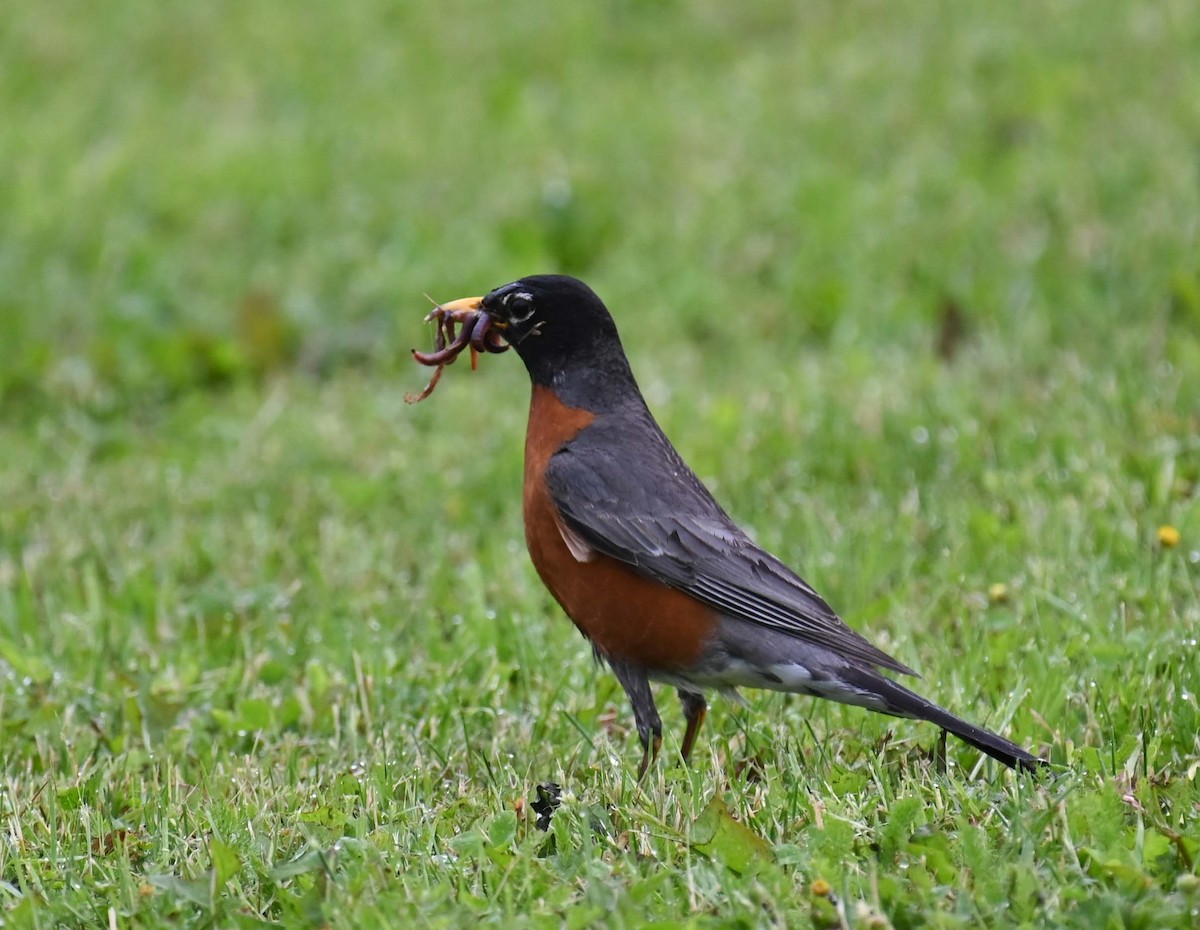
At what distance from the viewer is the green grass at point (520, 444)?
3225 mm

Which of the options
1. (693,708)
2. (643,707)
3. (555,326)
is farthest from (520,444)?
(643,707)

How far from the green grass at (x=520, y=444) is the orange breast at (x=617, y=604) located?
27 centimetres

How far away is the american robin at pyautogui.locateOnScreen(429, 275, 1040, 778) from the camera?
3.87 meters

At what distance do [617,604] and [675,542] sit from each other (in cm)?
22

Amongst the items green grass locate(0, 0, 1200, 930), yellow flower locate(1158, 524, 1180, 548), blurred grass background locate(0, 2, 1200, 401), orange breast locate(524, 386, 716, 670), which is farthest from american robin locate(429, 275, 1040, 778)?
blurred grass background locate(0, 2, 1200, 401)

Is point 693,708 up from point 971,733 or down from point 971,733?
down

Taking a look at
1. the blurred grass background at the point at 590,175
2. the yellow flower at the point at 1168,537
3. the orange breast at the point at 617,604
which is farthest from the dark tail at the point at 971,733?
the blurred grass background at the point at 590,175

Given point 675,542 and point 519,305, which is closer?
point 675,542

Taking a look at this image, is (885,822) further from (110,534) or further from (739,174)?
(739,174)

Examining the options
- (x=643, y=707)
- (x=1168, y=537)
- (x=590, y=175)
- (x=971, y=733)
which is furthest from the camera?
(x=590, y=175)

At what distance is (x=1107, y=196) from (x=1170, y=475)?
3.16m

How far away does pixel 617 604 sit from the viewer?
13.0 feet

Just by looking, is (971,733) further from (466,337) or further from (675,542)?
(466,337)

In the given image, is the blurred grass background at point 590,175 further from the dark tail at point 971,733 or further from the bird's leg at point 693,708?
the dark tail at point 971,733
